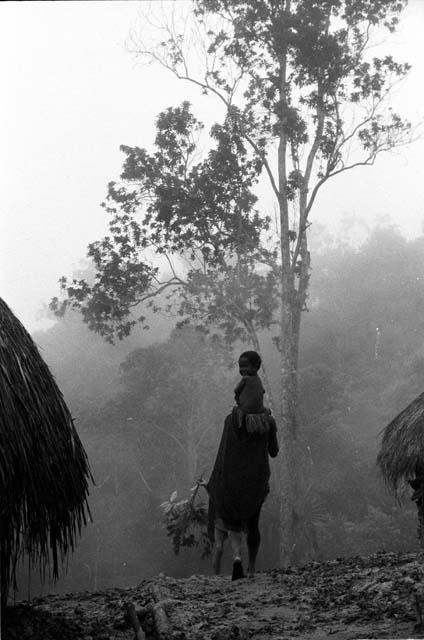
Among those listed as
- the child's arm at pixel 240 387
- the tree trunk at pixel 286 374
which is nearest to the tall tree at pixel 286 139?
the tree trunk at pixel 286 374

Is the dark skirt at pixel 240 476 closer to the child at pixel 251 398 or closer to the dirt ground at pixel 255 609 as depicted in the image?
the child at pixel 251 398

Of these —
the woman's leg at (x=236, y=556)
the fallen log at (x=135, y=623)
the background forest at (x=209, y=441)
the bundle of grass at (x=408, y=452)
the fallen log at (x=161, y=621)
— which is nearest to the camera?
the fallen log at (x=135, y=623)

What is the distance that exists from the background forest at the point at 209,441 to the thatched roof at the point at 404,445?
439 inches

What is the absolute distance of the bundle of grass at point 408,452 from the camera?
802 centimetres

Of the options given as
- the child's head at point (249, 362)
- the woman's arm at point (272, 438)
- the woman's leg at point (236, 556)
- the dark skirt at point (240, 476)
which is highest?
the child's head at point (249, 362)

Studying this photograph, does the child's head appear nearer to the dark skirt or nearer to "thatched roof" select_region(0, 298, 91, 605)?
the dark skirt

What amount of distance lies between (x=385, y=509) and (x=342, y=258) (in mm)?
30060

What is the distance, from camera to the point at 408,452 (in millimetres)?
8172

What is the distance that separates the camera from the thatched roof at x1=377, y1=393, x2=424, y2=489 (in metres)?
8.10

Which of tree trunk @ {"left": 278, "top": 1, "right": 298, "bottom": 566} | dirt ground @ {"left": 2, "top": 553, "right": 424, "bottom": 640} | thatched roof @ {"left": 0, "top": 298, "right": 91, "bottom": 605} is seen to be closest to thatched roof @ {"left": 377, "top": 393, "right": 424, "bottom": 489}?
dirt ground @ {"left": 2, "top": 553, "right": 424, "bottom": 640}

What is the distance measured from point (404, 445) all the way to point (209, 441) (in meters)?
21.1

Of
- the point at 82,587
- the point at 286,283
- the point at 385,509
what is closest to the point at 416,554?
the point at 286,283

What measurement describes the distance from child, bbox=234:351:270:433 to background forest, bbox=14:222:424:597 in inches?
535

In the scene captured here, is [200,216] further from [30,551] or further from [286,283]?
[30,551]
